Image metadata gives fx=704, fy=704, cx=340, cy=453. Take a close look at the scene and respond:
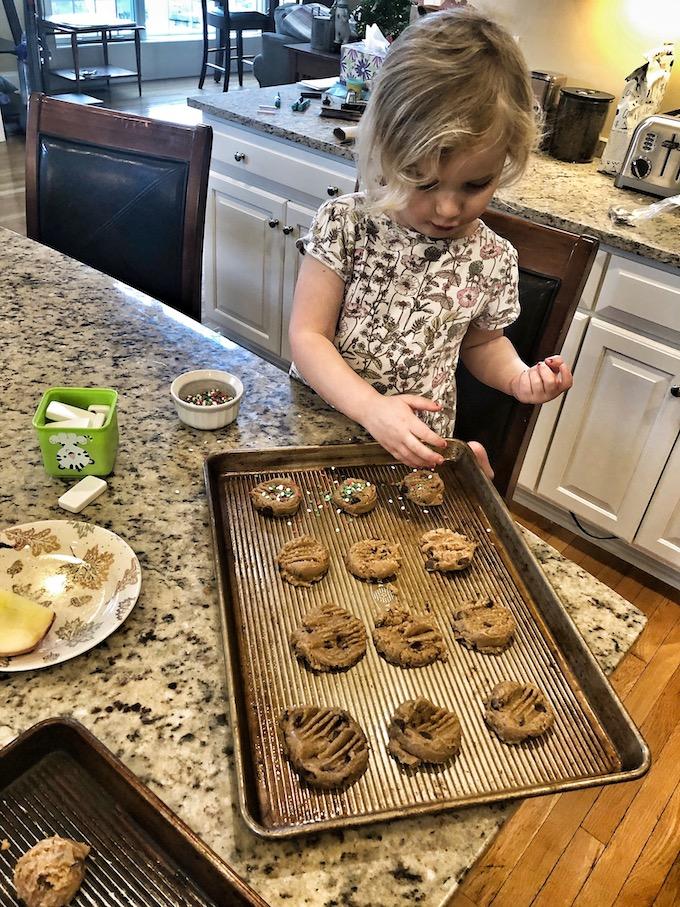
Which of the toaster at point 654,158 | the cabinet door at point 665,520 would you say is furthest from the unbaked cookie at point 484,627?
the toaster at point 654,158

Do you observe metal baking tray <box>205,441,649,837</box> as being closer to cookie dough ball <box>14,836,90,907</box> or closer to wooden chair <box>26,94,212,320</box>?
cookie dough ball <box>14,836,90,907</box>

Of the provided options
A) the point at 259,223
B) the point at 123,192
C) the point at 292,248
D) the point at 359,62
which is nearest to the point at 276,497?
the point at 123,192

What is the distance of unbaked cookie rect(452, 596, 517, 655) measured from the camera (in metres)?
0.70

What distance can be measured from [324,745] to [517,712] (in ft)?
0.59

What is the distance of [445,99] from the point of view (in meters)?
Result: 0.82

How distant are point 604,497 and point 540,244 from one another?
1030 millimetres

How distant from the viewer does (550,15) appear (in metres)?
2.17

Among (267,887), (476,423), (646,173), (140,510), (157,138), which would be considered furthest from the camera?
(646,173)

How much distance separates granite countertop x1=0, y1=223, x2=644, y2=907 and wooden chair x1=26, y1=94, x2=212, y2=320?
22 cm

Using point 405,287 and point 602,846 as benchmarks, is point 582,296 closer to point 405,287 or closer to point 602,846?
point 405,287

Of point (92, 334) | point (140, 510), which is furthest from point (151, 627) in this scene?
point (92, 334)

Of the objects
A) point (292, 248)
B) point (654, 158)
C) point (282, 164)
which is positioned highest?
point (654, 158)

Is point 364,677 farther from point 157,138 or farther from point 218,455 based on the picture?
point 157,138

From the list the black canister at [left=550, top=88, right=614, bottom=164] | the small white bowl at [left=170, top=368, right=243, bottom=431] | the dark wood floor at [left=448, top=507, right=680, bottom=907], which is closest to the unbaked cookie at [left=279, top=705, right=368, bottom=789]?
the small white bowl at [left=170, top=368, right=243, bottom=431]
